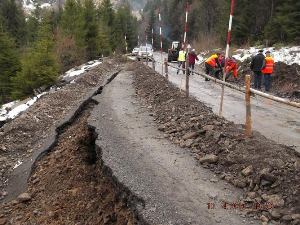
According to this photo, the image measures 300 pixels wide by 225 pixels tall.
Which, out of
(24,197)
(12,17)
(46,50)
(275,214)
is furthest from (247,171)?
(12,17)

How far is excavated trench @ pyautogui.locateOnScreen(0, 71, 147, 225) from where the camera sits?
206 inches

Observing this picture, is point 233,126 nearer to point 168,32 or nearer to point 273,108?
point 273,108

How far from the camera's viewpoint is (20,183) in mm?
7336

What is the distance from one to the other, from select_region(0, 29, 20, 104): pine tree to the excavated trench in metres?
25.2

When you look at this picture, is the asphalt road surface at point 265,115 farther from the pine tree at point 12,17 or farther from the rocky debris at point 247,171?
the pine tree at point 12,17

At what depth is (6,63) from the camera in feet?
106

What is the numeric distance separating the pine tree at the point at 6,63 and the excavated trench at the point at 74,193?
82.7ft

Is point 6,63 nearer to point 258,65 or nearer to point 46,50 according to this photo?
point 46,50

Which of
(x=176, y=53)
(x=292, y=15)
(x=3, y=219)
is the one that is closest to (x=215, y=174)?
(x=3, y=219)

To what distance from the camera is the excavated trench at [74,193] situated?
523 centimetres

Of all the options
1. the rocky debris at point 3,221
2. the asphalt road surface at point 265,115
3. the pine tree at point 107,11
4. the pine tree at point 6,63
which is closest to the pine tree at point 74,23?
the pine tree at point 6,63

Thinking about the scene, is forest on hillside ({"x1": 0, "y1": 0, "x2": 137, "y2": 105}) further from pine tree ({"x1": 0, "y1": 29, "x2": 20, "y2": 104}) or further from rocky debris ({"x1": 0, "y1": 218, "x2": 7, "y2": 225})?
rocky debris ({"x1": 0, "y1": 218, "x2": 7, "y2": 225})

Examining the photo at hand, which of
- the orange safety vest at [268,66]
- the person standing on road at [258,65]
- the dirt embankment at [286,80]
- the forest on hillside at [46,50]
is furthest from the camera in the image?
the forest on hillside at [46,50]

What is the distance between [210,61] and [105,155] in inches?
446
